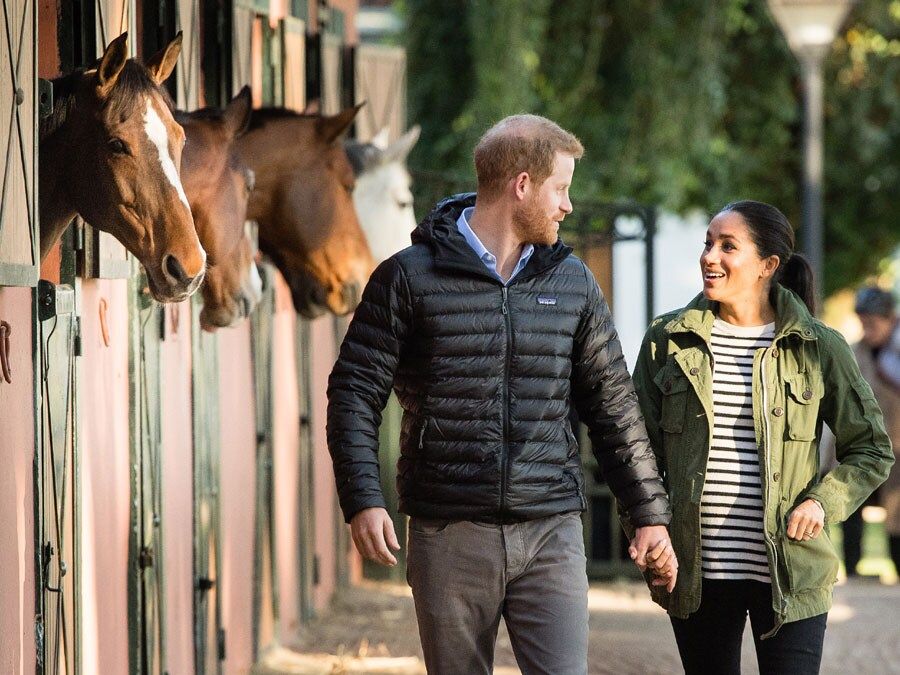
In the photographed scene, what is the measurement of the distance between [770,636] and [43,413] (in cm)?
194

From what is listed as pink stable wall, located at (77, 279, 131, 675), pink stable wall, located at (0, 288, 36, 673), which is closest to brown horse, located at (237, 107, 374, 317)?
pink stable wall, located at (77, 279, 131, 675)

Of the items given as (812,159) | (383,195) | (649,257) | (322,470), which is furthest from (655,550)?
(649,257)

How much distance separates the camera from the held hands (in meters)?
4.41

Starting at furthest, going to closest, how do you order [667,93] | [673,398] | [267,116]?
[667,93], [267,116], [673,398]

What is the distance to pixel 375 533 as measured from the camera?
405 cm

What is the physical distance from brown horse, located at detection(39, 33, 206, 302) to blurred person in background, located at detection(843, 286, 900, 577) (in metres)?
7.99

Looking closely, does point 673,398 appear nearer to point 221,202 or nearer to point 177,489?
point 221,202

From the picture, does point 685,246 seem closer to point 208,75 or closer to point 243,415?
point 243,415

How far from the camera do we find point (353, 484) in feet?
13.5

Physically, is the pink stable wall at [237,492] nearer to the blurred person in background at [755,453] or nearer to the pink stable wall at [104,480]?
the pink stable wall at [104,480]

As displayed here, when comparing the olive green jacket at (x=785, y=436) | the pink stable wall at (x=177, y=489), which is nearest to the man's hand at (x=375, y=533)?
the olive green jacket at (x=785, y=436)

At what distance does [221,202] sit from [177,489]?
143 cm

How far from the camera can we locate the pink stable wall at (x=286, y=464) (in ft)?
30.2

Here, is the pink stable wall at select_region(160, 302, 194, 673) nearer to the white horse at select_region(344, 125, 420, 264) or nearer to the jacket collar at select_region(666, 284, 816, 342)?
the white horse at select_region(344, 125, 420, 264)
